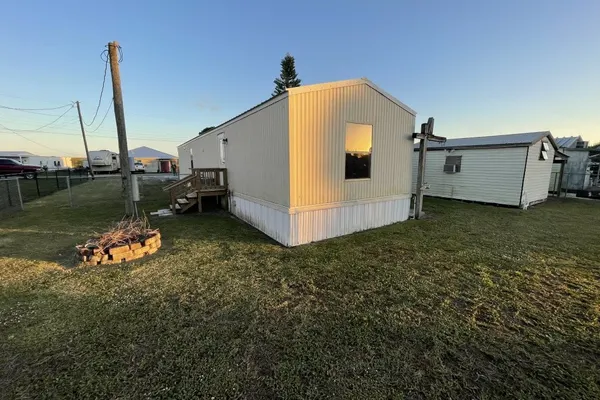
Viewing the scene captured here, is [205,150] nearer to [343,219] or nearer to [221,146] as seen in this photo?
[221,146]

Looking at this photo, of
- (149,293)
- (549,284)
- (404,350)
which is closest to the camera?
(404,350)

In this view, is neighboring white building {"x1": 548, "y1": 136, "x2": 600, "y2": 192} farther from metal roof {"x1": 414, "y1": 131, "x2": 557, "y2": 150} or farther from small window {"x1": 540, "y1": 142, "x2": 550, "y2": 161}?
small window {"x1": 540, "y1": 142, "x2": 550, "y2": 161}

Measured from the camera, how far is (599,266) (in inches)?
163

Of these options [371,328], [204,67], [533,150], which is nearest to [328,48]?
[204,67]

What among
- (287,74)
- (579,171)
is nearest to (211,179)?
(579,171)

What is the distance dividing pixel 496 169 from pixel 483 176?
20.7 inches

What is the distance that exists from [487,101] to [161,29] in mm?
14805

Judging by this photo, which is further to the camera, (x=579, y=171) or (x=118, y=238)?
(x=579, y=171)

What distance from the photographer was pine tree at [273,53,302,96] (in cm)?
2720

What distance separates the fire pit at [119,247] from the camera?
422 centimetres

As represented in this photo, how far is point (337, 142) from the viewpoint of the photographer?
18.5 feet

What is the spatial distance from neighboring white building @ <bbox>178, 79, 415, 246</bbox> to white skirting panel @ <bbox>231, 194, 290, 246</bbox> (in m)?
0.02

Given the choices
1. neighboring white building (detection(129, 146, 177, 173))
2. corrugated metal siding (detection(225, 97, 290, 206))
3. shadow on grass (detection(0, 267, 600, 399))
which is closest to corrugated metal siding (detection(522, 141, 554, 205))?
shadow on grass (detection(0, 267, 600, 399))

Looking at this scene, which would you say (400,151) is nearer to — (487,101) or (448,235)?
(448,235)
